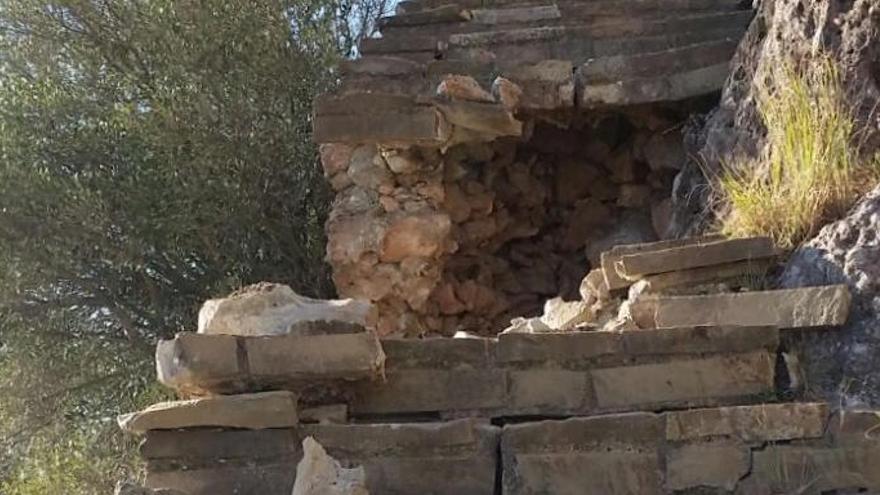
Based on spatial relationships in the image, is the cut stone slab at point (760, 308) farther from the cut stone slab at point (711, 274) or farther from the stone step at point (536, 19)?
the stone step at point (536, 19)

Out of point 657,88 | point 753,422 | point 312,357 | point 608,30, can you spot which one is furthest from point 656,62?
point 312,357

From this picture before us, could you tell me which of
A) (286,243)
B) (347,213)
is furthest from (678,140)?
(286,243)

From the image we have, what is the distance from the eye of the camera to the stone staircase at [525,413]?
10.9 feet

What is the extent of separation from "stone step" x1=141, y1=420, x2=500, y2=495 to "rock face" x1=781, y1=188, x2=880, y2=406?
1.02 m

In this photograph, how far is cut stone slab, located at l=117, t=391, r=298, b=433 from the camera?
3.41 metres

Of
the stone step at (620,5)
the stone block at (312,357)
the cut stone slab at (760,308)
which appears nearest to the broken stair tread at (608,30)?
the stone step at (620,5)

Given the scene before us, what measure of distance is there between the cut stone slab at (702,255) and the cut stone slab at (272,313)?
958mm

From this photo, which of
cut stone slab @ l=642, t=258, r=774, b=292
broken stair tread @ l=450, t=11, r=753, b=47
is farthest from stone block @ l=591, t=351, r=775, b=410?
broken stair tread @ l=450, t=11, r=753, b=47

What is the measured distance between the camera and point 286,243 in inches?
274

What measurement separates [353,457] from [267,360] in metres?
0.36

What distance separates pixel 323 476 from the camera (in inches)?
125

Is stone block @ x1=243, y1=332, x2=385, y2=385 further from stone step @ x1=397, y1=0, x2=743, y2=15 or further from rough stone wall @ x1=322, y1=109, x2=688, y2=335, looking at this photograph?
stone step @ x1=397, y1=0, x2=743, y2=15

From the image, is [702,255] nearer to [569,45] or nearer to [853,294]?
[853,294]

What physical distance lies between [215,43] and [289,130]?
0.68 metres
